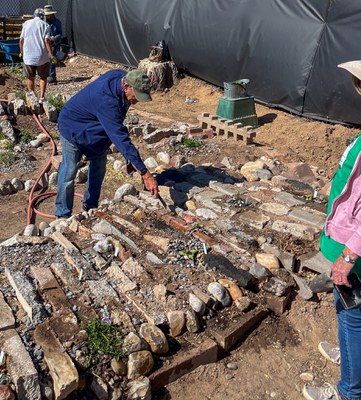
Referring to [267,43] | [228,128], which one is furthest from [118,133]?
[267,43]

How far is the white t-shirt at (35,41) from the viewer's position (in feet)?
30.2

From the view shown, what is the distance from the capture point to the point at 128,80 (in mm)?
4395

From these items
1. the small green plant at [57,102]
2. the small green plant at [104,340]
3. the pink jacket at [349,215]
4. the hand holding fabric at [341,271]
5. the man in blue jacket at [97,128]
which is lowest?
the small green plant at [57,102]

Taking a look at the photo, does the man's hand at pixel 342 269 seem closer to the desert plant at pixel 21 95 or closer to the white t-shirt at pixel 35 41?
the desert plant at pixel 21 95

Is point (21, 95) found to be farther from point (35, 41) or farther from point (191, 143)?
point (191, 143)

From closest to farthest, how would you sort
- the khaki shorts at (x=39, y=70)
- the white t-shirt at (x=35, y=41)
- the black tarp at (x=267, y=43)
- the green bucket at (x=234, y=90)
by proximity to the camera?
1. the black tarp at (x=267, y=43)
2. the green bucket at (x=234, y=90)
3. the white t-shirt at (x=35, y=41)
4. the khaki shorts at (x=39, y=70)

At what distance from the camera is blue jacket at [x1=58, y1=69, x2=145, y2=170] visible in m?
4.49

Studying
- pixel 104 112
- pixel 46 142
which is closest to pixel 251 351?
pixel 104 112

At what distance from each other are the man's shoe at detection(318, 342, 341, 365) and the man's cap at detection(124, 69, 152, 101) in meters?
2.48

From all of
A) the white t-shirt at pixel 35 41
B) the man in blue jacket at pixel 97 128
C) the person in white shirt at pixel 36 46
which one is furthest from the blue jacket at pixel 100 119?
the white t-shirt at pixel 35 41

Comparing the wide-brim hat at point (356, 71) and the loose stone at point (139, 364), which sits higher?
the wide-brim hat at point (356, 71)

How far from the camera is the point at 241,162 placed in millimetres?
6688

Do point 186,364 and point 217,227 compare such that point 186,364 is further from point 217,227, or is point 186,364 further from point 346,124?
point 346,124

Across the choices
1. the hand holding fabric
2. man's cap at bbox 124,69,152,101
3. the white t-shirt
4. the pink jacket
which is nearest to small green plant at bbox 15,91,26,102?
the white t-shirt
